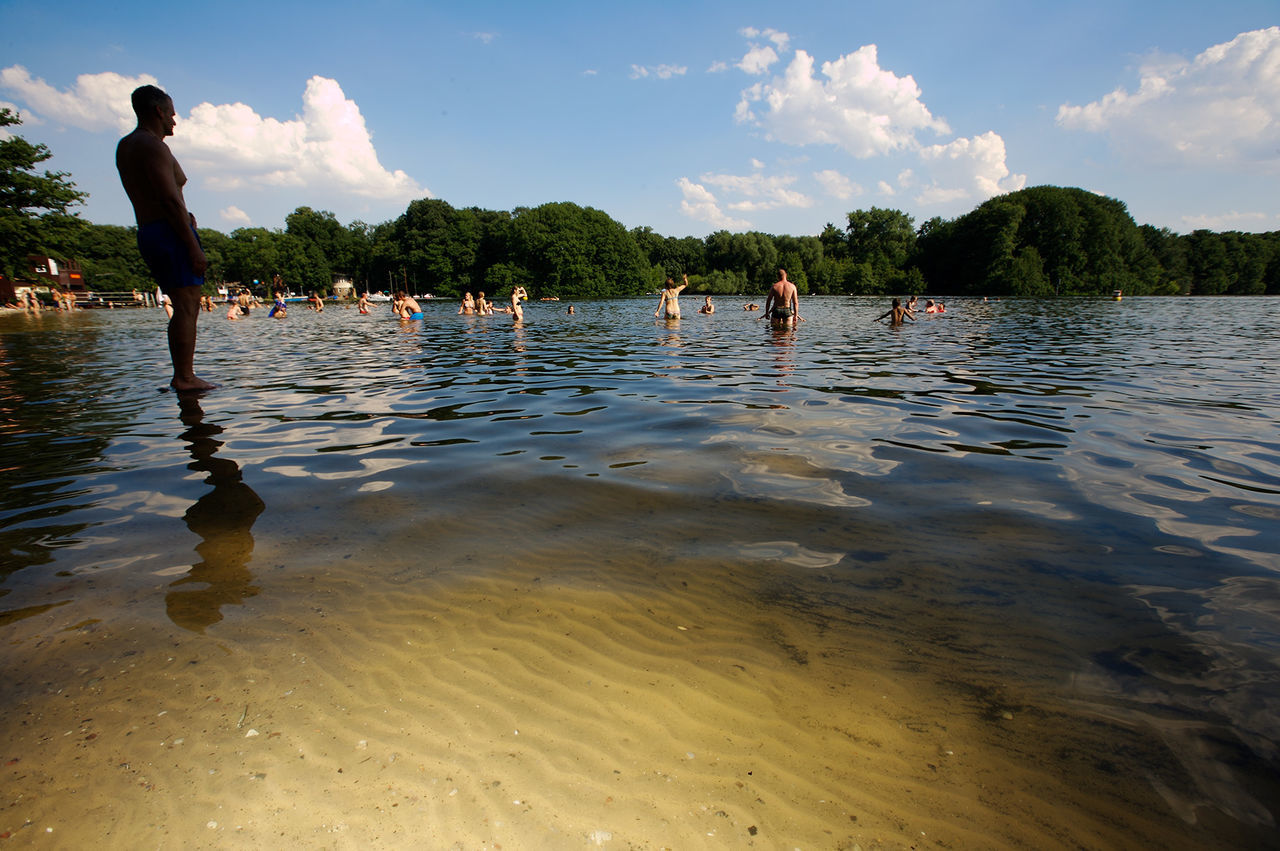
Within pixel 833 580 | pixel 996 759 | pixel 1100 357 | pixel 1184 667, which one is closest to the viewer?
pixel 996 759

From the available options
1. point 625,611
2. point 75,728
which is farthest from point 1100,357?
point 75,728

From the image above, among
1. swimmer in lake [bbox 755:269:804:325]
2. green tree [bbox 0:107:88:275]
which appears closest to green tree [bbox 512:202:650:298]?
green tree [bbox 0:107:88:275]

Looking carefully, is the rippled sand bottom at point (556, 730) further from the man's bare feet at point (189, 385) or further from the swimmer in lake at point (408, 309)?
the swimmer in lake at point (408, 309)

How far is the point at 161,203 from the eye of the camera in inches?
229

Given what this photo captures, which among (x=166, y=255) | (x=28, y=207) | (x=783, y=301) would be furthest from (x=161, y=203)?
(x=28, y=207)

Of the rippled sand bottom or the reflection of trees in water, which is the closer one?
the rippled sand bottom

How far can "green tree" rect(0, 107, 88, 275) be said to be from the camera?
3419 cm

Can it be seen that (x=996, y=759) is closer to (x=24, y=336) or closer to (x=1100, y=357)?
(x=1100, y=357)

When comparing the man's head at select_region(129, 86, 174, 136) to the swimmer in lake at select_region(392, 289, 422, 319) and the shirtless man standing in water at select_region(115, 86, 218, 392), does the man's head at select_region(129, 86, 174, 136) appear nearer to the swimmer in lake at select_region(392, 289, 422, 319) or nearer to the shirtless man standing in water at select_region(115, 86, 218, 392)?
the shirtless man standing in water at select_region(115, 86, 218, 392)

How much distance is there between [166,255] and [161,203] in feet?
1.72

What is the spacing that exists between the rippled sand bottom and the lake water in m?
0.01

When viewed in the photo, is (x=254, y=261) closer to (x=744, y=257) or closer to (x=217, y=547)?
(x=744, y=257)

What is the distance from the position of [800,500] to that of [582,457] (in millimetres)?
1906

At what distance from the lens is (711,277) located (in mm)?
105562
